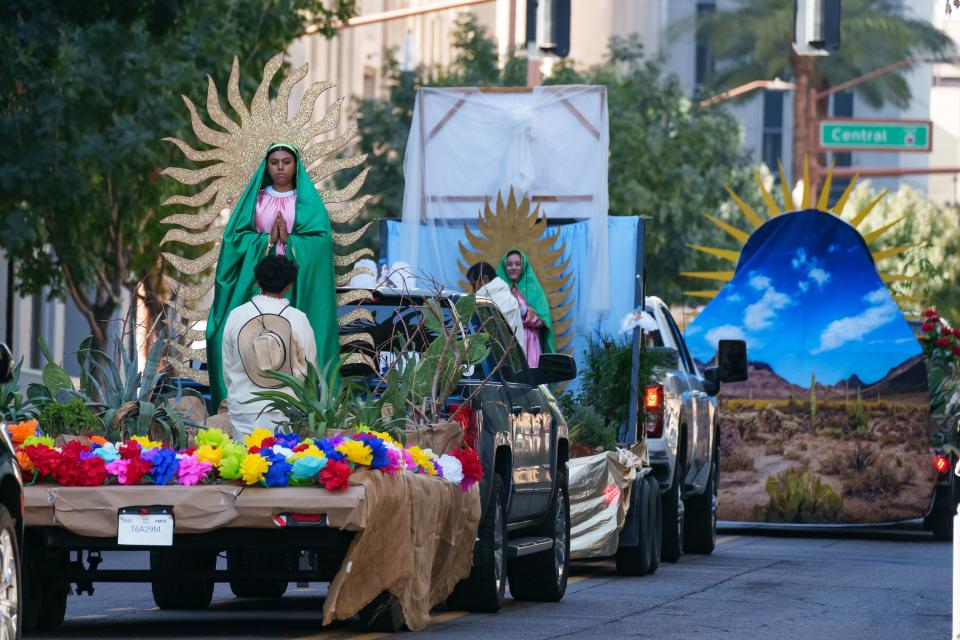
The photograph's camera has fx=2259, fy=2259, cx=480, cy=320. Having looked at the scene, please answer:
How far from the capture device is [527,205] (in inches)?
772

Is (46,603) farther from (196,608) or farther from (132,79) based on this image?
(132,79)

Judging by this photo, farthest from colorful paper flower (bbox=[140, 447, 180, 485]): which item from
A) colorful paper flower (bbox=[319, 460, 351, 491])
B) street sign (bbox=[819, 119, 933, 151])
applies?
street sign (bbox=[819, 119, 933, 151])

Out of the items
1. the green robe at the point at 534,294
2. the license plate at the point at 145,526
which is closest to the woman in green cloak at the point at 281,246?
the license plate at the point at 145,526

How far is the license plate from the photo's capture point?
1050 centimetres

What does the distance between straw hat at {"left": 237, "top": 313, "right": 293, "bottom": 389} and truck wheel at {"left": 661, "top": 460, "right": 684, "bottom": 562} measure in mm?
6706

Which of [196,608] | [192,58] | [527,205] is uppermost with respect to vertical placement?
[192,58]

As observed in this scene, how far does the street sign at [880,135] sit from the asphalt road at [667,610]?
768 inches

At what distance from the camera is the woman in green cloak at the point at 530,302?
18.2 meters

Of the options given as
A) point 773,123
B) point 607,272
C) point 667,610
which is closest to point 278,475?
point 667,610

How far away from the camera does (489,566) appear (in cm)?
1242

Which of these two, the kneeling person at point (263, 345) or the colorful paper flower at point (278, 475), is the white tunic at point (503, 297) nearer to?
the kneeling person at point (263, 345)

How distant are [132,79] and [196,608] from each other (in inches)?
513

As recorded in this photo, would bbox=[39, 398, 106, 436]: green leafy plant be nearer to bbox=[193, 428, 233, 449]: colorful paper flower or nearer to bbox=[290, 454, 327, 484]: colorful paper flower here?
bbox=[193, 428, 233, 449]: colorful paper flower

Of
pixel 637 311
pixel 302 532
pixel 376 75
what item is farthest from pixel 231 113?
pixel 376 75
